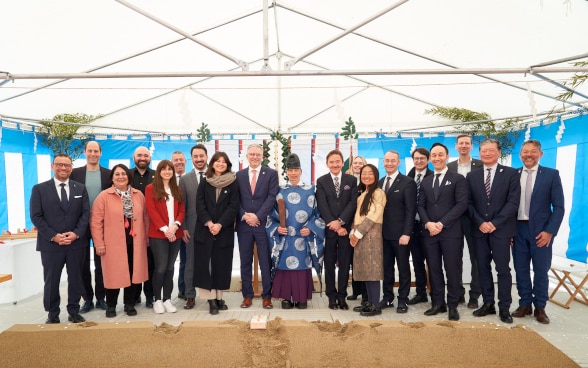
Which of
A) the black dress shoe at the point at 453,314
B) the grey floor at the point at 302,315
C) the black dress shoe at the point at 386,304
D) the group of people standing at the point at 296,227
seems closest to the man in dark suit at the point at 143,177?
the group of people standing at the point at 296,227

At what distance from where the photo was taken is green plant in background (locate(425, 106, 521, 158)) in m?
6.70

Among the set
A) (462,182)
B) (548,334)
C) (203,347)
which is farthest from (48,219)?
(548,334)

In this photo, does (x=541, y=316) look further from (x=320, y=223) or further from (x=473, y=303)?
(x=320, y=223)

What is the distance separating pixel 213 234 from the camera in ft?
12.6

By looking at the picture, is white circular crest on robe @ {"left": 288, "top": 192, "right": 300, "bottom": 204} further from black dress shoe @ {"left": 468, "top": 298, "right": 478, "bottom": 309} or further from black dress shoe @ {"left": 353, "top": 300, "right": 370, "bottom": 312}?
black dress shoe @ {"left": 468, "top": 298, "right": 478, "bottom": 309}

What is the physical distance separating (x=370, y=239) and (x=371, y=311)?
69cm

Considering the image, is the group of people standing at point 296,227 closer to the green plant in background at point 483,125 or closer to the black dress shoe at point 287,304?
the black dress shoe at point 287,304

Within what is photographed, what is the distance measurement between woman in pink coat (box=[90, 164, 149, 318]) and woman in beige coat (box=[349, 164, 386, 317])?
2.01 meters

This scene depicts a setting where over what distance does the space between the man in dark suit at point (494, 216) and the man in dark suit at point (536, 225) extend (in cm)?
14

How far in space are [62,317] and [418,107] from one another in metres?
5.80

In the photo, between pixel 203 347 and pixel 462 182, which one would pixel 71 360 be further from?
pixel 462 182

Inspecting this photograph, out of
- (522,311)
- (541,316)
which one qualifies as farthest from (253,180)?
(541,316)

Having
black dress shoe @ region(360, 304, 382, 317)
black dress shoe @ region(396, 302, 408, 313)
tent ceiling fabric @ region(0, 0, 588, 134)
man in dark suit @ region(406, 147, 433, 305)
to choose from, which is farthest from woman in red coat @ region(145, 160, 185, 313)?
man in dark suit @ region(406, 147, 433, 305)

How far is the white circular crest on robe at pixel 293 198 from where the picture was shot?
3.93 meters
